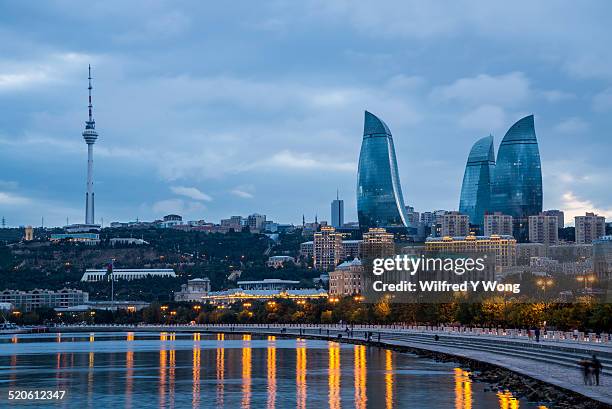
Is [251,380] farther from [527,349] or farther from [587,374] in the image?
[587,374]

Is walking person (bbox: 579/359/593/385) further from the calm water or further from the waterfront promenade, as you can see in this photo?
the calm water

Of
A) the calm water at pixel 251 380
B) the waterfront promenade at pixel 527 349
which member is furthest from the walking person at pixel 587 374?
the calm water at pixel 251 380

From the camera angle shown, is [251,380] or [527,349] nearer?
[251,380]

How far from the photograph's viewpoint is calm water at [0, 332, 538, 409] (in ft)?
166

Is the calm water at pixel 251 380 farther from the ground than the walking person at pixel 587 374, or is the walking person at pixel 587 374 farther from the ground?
the walking person at pixel 587 374

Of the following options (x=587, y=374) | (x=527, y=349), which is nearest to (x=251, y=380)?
(x=527, y=349)

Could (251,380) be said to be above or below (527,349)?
below

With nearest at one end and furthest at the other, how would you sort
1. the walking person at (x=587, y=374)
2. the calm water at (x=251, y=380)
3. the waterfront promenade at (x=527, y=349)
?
the walking person at (x=587, y=374), the waterfront promenade at (x=527, y=349), the calm water at (x=251, y=380)

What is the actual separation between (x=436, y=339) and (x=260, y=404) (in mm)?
46023

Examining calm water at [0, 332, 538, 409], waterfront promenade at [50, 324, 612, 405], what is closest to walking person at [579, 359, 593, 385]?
waterfront promenade at [50, 324, 612, 405]

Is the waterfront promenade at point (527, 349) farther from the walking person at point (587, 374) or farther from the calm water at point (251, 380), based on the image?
the calm water at point (251, 380)

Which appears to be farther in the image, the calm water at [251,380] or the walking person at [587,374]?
the calm water at [251,380]

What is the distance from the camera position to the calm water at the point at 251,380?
50469mm

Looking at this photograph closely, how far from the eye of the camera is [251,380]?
63719 mm
